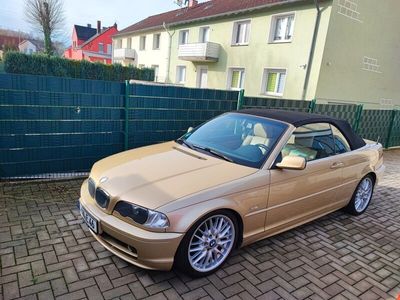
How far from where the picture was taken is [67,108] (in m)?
4.81

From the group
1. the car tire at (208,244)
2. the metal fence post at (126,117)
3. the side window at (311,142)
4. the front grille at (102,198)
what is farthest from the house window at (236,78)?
the front grille at (102,198)

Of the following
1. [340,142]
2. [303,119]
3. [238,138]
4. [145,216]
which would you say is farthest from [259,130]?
[145,216]

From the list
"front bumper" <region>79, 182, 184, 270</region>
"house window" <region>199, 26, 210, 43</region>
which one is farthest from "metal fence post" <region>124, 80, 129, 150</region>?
"house window" <region>199, 26, 210, 43</region>

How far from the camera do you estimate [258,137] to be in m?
3.53

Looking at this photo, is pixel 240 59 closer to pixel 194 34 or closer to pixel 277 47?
pixel 277 47

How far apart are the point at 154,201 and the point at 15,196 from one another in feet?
8.86

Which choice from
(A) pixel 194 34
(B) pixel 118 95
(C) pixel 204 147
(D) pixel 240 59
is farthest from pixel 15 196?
(A) pixel 194 34

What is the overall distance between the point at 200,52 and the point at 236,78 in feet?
9.41

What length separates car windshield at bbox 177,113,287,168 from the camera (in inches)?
129

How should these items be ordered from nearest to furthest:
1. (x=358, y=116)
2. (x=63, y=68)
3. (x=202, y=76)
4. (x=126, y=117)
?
(x=126, y=117), (x=358, y=116), (x=63, y=68), (x=202, y=76)

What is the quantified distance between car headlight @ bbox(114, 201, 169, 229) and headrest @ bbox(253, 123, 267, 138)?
161cm

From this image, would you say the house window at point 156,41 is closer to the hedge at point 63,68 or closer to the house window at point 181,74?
the house window at point 181,74

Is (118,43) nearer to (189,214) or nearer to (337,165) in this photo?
(337,165)

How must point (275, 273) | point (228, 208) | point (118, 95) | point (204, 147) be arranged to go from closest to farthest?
point (228, 208) → point (275, 273) → point (204, 147) → point (118, 95)
